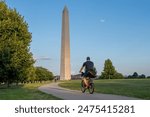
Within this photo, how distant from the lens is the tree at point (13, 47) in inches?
1272

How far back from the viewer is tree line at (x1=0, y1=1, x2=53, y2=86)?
3231 centimetres

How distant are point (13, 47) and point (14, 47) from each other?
0.29 ft

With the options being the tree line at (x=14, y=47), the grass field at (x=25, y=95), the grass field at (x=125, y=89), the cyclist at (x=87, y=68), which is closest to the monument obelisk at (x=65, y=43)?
the tree line at (x=14, y=47)

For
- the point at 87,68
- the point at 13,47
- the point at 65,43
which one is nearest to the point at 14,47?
the point at 13,47

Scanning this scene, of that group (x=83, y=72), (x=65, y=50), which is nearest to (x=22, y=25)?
(x=83, y=72)

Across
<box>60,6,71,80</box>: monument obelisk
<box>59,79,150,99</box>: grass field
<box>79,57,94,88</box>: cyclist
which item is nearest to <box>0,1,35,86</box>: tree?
<box>59,79,150,99</box>: grass field

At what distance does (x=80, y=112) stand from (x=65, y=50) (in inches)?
2461

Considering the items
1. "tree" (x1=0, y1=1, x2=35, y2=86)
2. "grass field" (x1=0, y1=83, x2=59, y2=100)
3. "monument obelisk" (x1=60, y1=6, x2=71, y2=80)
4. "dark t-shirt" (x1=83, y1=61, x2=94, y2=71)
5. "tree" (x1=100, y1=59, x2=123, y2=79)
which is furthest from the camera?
"tree" (x1=100, y1=59, x2=123, y2=79)

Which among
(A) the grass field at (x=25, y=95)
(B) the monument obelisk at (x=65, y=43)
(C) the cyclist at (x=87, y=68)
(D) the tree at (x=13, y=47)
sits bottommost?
(A) the grass field at (x=25, y=95)

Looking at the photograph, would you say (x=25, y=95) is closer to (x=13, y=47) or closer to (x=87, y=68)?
(x=87, y=68)

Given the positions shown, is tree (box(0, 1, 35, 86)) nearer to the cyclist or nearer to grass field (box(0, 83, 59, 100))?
grass field (box(0, 83, 59, 100))

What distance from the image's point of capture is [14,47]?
32969mm

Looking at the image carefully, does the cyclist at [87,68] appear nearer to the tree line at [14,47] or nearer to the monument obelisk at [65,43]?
the tree line at [14,47]

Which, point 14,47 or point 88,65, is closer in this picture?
point 88,65
